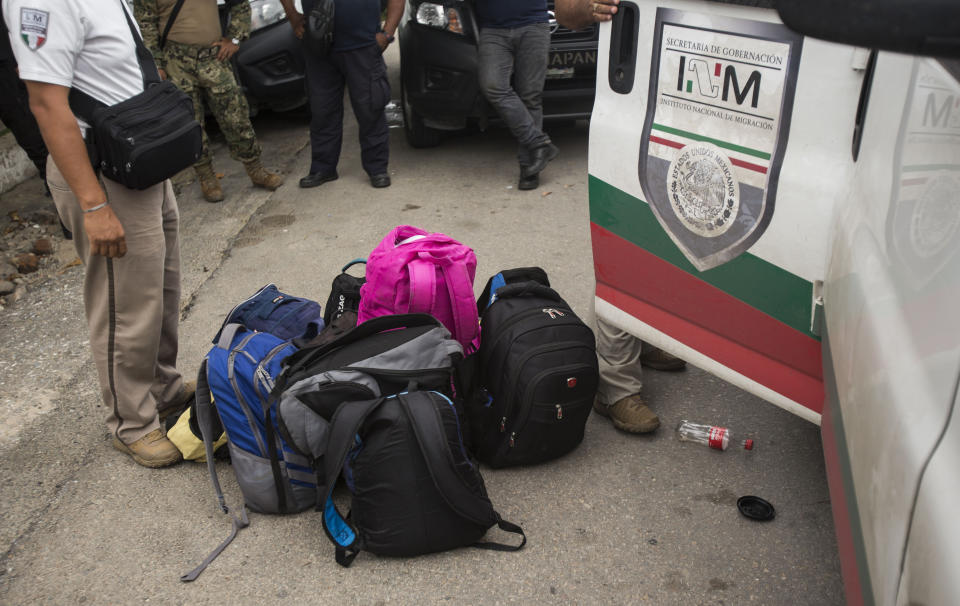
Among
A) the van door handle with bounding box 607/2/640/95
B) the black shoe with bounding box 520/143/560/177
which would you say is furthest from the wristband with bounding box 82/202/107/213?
the black shoe with bounding box 520/143/560/177

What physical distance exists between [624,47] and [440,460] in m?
1.28

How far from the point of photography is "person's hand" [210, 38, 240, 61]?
5.07 meters

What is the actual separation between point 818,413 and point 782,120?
0.70m

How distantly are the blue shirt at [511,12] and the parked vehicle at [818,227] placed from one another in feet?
8.73

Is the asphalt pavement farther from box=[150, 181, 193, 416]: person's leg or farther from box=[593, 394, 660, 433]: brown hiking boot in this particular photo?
box=[150, 181, 193, 416]: person's leg

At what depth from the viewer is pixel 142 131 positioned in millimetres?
2525

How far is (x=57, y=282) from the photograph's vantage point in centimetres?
444

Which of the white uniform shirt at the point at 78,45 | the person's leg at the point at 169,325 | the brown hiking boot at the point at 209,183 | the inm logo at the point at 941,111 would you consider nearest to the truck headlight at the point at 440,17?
the brown hiking boot at the point at 209,183

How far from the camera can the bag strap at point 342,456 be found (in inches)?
92.4

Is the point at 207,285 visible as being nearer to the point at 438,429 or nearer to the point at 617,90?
the point at 438,429

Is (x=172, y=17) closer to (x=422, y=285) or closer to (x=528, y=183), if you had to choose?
(x=528, y=183)

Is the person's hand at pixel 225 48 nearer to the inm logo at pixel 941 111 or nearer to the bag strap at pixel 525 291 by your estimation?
the bag strap at pixel 525 291

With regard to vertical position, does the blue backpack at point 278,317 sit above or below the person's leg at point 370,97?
below

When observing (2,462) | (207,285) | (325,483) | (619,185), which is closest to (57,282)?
(207,285)
